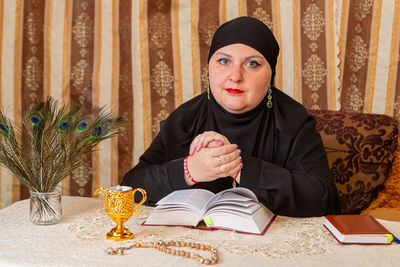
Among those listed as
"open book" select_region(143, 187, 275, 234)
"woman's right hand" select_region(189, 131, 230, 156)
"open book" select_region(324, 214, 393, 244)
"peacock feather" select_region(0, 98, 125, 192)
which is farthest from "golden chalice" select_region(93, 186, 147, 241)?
"open book" select_region(324, 214, 393, 244)

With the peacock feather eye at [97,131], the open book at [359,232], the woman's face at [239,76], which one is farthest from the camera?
the woman's face at [239,76]

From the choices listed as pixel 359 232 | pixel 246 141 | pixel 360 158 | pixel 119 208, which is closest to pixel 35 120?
pixel 119 208

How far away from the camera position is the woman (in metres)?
1.40

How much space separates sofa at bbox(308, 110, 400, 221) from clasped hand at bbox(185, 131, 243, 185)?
0.68 m

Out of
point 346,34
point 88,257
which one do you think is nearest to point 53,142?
point 88,257

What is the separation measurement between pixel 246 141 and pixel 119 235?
2.10 ft

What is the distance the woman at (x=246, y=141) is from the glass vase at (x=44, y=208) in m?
0.36

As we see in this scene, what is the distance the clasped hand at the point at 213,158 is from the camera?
4.44ft

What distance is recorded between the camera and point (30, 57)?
2680mm

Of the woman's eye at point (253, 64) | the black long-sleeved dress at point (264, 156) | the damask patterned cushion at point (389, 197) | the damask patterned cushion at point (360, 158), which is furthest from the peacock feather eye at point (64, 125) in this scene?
the damask patterned cushion at point (389, 197)

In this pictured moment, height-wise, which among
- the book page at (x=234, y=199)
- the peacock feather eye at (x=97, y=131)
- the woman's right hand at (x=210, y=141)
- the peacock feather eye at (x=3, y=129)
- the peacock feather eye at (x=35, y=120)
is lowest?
the book page at (x=234, y=199)

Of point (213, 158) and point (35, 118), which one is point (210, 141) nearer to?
point (213, 158)

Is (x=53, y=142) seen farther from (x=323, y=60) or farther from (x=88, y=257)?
(x=323, y=60)

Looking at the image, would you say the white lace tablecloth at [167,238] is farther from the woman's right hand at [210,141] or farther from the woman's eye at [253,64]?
the woman's eye at [253,64]
